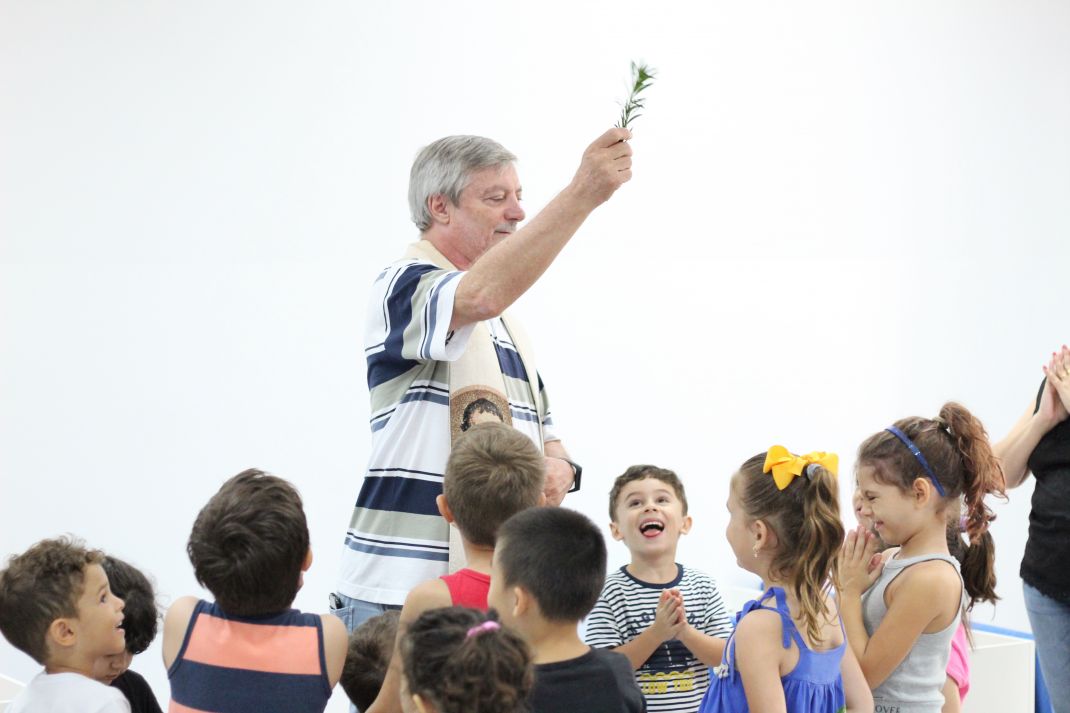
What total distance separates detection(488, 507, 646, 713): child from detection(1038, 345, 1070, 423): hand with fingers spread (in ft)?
4.85

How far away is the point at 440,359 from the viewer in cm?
199

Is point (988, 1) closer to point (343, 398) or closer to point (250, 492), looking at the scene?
point (343, 398)

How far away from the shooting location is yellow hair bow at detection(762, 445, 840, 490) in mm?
1947

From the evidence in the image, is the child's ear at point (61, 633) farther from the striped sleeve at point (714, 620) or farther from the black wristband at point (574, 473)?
the striped sleeve at point (714, 620)

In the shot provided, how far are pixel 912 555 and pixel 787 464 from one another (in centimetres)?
39

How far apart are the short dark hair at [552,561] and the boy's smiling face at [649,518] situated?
866 millimetres

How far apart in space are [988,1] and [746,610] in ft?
13.4

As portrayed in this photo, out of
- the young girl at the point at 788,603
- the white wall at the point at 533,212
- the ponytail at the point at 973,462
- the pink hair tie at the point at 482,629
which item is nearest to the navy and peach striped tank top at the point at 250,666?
the pink hair tie at the point at 482,629

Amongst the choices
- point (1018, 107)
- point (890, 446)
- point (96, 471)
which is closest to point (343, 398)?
point (96, 471)

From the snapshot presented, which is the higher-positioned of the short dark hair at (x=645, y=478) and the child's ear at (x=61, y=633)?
the short dark hair at (x=645, y=478)

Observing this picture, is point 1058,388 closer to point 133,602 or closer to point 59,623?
point 133,602

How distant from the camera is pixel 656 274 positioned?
14.4 feet

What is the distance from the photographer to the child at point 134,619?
6.15 feet

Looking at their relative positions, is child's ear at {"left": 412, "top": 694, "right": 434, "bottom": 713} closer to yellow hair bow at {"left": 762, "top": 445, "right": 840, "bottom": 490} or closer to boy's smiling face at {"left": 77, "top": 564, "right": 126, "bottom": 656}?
boy's smiling face at {"left": 77, "top": 564, "right": 126, "bottom": 656}
